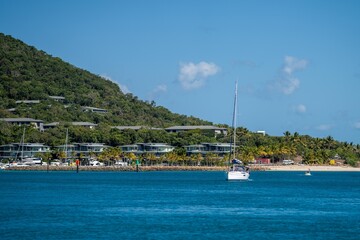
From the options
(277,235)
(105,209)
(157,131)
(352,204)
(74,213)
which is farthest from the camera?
(157,131)

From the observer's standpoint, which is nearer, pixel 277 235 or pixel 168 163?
pixel 277 235

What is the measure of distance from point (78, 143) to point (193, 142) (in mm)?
28994

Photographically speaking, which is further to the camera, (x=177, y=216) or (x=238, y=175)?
(x=238, y=175)

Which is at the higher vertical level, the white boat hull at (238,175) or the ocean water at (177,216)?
the white boat hull at (238,175)

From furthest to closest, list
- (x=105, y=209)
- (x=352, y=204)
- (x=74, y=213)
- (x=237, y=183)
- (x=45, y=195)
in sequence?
(x=237, y=183) < (x=45, y=195) < (x=352, y=204) < (x=105, y=209) < (x=74, y=213)

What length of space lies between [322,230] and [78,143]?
13991 cm

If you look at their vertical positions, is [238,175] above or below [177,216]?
above

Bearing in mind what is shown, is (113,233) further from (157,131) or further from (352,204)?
(157,131)

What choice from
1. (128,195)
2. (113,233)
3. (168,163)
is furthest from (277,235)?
(168,163)

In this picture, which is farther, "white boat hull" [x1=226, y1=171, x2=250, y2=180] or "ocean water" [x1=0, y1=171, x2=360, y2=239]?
"white boat hull" [x1=226, y1=171, x2=250, y2=180]

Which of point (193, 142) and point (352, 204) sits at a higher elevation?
point (193, 142)

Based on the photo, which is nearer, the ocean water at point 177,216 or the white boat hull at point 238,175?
the ocean water at point 177,216

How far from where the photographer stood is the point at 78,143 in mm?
183625

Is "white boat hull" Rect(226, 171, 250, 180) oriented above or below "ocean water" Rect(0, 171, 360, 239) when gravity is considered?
above
